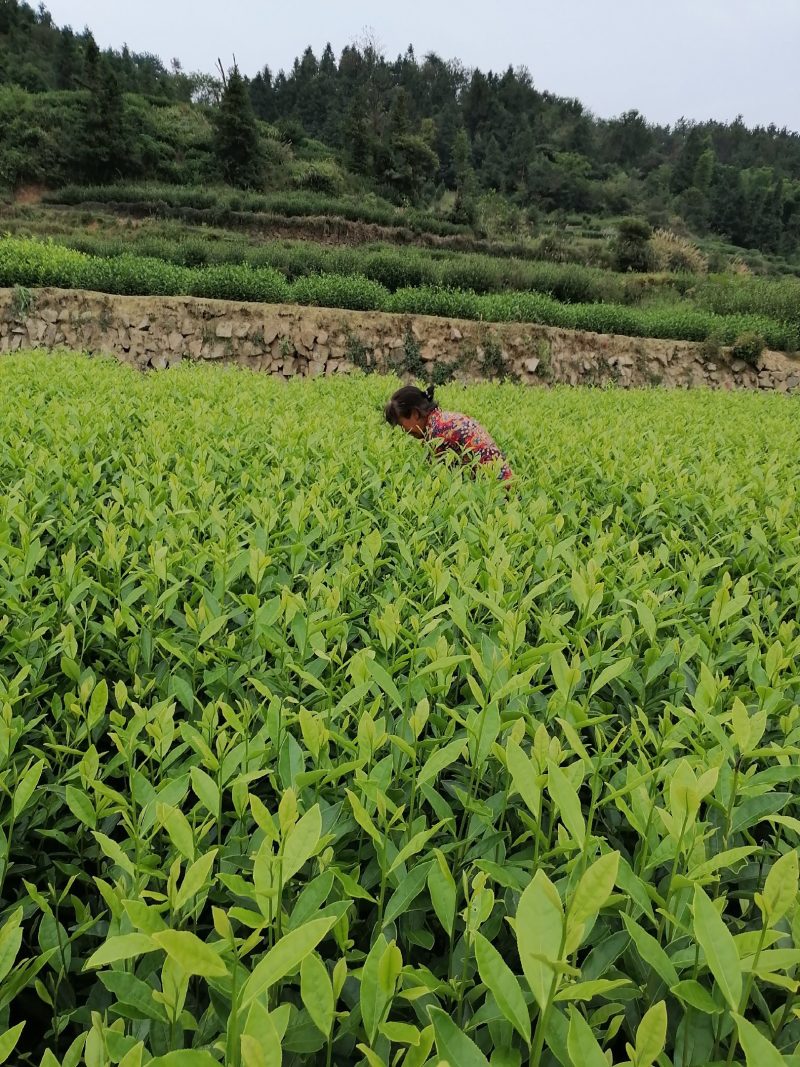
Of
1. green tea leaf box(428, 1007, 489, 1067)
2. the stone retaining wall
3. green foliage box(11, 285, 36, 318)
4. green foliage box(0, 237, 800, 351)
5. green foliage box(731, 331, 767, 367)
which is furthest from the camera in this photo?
green foliage box(731, 331, 767, 367)

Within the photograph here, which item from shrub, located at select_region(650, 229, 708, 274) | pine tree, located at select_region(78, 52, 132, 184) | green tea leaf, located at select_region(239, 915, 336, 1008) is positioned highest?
pine tree, located at select_region(78, 52, 132, 184)

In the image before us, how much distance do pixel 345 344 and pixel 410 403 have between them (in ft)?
30.5

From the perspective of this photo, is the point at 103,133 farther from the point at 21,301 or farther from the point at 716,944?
the point at 716,944

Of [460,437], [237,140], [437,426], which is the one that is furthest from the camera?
[237,140]

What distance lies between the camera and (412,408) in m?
4.69

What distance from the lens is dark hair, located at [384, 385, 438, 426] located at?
15.3 feet

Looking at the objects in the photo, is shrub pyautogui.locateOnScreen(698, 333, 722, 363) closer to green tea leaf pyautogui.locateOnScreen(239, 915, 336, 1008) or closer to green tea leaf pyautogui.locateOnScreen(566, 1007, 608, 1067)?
green tea leaf pyautogui.locateOnScreen(566, 1007, 608, 1067)

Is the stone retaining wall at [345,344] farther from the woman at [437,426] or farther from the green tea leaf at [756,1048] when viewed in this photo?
the green tea leaf at [756,1048]

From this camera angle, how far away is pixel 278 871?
0.82 metres

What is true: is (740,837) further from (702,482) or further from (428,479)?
(702,482)

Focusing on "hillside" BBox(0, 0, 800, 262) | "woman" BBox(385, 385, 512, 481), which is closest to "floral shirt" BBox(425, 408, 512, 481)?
"woman" BBox(385, 385, 512, 481)

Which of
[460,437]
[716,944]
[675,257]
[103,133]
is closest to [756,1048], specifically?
[716,944]

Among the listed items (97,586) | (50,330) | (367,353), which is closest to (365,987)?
(97,586)

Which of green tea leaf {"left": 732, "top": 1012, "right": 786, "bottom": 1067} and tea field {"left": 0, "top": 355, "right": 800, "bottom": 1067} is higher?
green tea leaf {"left": 732, "top": 1012, "right": 786, "bottom": 1067}
